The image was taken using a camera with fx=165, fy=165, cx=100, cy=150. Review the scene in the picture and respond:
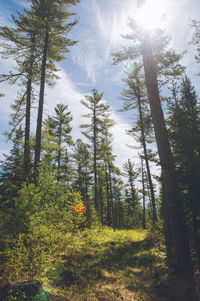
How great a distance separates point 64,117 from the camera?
2239 centimetres

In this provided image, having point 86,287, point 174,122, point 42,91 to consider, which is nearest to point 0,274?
point 86,287

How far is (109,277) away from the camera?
548cm

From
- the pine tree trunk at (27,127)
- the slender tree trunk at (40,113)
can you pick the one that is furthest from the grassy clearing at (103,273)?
the pine tree trunk at (27,127)

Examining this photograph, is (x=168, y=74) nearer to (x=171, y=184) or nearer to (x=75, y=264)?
(x=171, y=184)

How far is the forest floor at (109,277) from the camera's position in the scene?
4293 millimetres

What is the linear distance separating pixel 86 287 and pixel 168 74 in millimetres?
8870

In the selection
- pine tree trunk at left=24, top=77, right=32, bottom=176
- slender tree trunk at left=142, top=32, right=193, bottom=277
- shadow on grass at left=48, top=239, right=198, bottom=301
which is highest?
pine tree trunk at left=24, top=77, right=32, bottom=176

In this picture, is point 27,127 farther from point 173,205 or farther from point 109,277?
point 173,205

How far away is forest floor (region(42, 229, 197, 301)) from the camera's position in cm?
429

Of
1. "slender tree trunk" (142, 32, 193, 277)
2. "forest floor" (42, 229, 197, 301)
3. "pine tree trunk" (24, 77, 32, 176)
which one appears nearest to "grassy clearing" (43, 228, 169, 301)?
"forest floor" (42, 229, 197, 301)

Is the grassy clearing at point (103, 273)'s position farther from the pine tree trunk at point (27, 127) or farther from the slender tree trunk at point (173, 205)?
the pine tree trunk at point (27, 127)

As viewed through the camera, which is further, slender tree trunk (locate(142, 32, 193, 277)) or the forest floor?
slender tree trunk (locate(142, 32, 193, 277))

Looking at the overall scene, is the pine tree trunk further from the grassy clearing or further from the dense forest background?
the grassy clearing

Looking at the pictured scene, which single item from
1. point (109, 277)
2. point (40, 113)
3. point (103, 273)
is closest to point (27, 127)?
point (40, 113)
